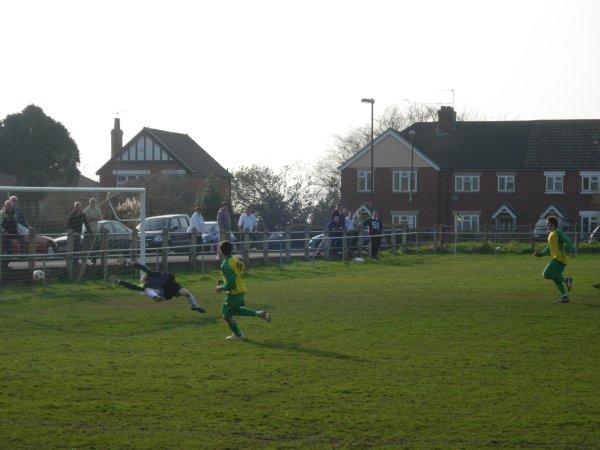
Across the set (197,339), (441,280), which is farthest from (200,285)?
(197,339)

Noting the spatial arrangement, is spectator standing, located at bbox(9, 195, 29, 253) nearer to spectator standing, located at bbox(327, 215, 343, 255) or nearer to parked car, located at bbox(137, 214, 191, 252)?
parked car, located at bbox(137, 214, 191, 252)

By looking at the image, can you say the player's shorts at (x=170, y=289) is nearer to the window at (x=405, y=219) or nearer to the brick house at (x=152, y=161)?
the window at (x=405, y=219)

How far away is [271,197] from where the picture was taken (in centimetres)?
7144

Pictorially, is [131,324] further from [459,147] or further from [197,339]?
[459,147]

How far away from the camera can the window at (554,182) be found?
7556 centimetres

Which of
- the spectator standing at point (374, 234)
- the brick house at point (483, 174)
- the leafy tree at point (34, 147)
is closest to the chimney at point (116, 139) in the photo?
the leafy tree at point (34, 147)

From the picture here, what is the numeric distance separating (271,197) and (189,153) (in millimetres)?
18639

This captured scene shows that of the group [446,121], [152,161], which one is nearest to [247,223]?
[446,121]

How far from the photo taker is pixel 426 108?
110 m

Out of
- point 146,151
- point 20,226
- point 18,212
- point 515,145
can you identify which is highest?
point 146,151

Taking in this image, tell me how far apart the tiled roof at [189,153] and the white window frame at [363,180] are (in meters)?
10.9

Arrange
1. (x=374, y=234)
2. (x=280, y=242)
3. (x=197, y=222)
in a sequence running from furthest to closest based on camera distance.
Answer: (x=374, y=234)
(x=280, y=242)
(x=197, y=222)

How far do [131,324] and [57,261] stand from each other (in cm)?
752

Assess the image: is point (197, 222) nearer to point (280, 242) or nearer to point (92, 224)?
point (280, 242)
